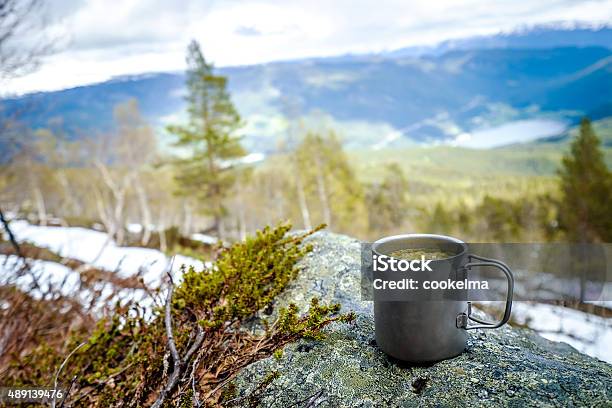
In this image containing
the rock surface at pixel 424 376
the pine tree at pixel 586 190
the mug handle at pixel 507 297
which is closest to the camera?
the rock surface at pixel 424 376

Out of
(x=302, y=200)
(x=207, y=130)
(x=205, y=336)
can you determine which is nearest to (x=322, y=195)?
(x=302, y=200)

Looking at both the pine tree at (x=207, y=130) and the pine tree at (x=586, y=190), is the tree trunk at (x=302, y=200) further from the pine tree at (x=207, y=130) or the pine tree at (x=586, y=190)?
the pine tree at (x=586, y=190)

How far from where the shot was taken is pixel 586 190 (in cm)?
2006

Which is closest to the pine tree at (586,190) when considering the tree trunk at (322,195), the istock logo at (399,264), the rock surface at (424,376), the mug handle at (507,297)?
the tree trunk at (322,195)

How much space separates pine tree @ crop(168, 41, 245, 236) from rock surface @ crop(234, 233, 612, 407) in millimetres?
17857

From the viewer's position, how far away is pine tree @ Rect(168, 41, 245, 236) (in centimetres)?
1861

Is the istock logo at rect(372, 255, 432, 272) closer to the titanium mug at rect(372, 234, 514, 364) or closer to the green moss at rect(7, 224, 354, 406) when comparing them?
the titanium mug at rect(372, 234, 514, 364)

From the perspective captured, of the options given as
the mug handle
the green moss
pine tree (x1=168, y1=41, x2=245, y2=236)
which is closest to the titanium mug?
the mug handle

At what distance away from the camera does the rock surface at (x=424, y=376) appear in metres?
1.18

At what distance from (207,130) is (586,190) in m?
18.4

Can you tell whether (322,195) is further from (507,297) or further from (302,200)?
(507,297)

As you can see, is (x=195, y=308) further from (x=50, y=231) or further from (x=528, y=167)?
(x=528, y=167)

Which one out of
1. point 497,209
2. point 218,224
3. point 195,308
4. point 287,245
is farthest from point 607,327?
point 497,209

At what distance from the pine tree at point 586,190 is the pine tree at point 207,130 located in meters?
16.3
